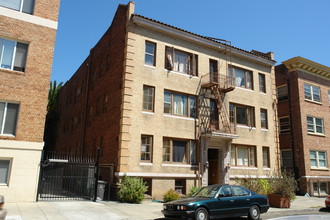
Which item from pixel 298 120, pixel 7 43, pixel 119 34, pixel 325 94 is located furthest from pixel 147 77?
pixel 325 94

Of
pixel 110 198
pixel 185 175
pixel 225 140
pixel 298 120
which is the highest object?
pixel 298 120

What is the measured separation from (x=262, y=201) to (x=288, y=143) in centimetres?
1784

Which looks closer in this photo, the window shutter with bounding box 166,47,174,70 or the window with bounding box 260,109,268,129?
the window shutter with bounding box 166,47,174,70

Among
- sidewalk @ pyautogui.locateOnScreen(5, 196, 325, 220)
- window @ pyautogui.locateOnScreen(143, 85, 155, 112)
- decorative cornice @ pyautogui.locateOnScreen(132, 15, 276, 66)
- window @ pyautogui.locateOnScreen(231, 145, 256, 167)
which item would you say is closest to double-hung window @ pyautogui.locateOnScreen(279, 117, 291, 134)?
decorative cornice @ pyautogui.locateOnScreen(132, 15, 276, 66)

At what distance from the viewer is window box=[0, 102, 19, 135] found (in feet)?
43.9

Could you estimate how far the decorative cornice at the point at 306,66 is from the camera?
27734 mm

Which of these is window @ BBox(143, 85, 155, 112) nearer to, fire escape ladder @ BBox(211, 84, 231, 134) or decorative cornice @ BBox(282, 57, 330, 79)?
fire escape ladder @ BBox(211, 84, 231, 134)

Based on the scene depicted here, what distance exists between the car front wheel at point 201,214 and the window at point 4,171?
914cm

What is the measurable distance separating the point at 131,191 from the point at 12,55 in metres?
9.53

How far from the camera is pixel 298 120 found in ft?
89.4

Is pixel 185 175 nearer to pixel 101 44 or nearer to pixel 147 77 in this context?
pixel 147 77

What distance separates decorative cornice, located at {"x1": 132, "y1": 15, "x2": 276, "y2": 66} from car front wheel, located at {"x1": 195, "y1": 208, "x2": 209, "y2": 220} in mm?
13049

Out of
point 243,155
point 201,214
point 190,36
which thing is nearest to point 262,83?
point 243,155

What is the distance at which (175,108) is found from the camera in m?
19.5
